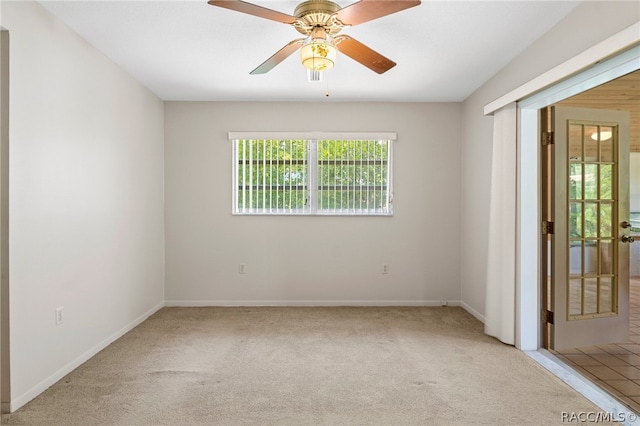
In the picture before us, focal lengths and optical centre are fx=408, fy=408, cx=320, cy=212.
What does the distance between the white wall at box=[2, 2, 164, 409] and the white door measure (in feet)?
11.9

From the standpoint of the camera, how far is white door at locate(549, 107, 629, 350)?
325 cm

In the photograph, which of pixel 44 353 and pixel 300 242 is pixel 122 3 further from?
pixel 300 242

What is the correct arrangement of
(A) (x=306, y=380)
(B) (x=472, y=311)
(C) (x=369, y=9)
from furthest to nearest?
(B) (x=472, y=311)
(A) (x=306, y=380)
(C) (x=369, y=9)

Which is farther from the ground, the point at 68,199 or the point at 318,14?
the point at 318,14

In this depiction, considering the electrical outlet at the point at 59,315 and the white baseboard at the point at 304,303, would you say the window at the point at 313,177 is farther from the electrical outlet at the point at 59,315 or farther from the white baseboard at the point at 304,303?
the electrical outlet at the point at 59,315

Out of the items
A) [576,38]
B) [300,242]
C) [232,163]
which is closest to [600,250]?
[576,38]

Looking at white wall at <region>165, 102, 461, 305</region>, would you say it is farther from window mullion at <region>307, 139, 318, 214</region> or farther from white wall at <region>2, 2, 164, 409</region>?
white wall at <region>2, 2, 164, 409</region>

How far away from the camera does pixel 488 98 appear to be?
12.9 ft

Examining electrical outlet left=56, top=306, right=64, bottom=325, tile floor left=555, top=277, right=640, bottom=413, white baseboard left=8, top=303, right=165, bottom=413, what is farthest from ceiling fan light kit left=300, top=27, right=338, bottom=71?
tile floor left=555, top=277, right=640, bottom=413

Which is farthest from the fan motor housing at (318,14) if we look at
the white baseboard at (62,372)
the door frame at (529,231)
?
the white baseboard at (62,372)

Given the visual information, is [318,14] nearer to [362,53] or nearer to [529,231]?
[362,53]

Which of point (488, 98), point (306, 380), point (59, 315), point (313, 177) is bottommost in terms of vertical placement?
point (306, 380)

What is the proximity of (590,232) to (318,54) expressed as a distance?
2.67m

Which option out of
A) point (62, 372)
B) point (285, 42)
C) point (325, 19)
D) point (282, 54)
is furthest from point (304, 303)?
point (325, 19)
